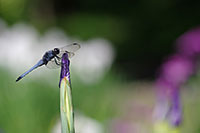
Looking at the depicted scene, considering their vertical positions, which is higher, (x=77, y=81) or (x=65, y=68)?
→ (x=77, y=81)

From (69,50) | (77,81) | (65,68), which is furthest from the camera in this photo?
(77,81)

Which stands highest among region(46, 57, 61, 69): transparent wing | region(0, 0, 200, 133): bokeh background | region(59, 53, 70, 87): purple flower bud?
region(0, 0, 200, 133): bokeh background

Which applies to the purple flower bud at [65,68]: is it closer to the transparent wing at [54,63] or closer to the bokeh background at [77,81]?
the transparent wing at [54,63]

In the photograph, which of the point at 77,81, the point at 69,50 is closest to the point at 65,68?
the point at 69,50

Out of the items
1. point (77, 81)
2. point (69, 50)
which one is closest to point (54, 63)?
point (69, 50)

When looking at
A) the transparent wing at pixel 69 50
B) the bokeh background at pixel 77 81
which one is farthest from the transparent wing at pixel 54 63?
the bokeh background at pixel 77 81

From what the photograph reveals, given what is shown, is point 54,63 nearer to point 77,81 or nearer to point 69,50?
point 69,50

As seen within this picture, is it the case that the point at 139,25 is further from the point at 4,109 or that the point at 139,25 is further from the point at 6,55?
the point at 4,109

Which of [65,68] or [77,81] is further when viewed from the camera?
[77,81]

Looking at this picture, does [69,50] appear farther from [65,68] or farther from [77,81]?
[77,81]

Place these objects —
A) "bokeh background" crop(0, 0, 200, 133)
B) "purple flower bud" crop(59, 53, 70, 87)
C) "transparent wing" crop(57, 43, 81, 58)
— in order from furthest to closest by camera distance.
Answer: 1. "bokeh background" crop(0, 0, 200, 133)
2. "transparent wing" crop(57, 43, 81, 58)
3. "purple flower bud" crop(59, 53, 70, 87)

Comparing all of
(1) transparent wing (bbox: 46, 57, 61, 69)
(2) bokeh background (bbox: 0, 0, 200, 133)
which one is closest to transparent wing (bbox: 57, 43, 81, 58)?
(1) transparent wing (bbox: 46, 57, 61, 69)

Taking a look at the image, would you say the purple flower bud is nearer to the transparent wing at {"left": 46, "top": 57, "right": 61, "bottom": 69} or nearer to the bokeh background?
the transparent wing at {"left": 46, "top": 57, "right": 61, "bottom": 69}

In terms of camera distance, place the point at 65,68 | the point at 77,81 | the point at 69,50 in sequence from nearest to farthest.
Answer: the point at 65,68, the point at 69,50, the point at 77,81
